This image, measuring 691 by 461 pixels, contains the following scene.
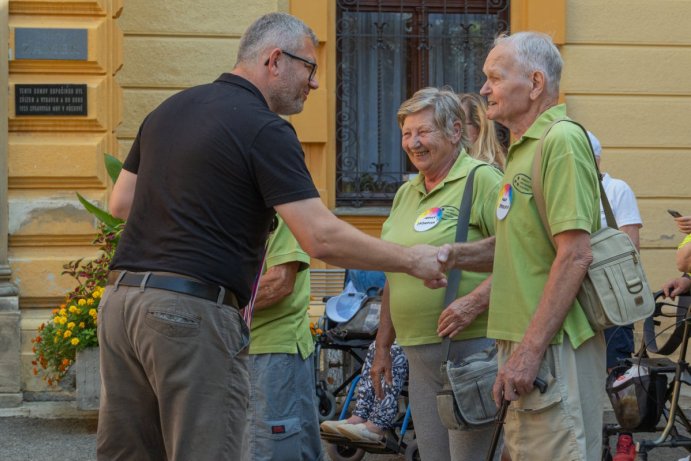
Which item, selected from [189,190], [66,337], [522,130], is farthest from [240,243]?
[66,337]

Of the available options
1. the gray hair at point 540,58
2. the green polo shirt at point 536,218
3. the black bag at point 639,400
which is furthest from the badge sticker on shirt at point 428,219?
the black bag at point 639,400

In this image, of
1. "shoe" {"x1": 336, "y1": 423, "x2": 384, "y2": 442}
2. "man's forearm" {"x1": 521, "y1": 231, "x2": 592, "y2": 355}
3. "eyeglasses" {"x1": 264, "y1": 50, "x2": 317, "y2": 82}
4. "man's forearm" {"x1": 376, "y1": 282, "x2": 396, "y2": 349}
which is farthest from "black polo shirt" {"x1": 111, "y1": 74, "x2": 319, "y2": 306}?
"shoe" {"x1": 336, "y1": 423, "x2": 384, "y2": 442}

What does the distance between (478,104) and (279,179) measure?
6.16ft

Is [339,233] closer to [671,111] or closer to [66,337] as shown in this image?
[66,337]

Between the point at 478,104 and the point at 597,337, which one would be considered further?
the point at 478,104

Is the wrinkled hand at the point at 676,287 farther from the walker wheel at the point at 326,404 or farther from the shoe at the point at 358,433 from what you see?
the walker wheel at the point at 326,404

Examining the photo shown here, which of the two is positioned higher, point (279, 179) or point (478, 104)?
point (478, 104)

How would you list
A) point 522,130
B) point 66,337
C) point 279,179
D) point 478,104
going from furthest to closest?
point 66,337, point 478,104, point 522,130, point 279,179

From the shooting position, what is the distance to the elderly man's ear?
3791 mm

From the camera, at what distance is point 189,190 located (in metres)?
3.48

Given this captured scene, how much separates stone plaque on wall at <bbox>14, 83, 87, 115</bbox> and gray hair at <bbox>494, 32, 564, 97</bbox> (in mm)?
5203

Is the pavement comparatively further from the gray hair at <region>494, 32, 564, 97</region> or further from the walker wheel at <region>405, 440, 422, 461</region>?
the gray hair at <region>494, 32, 564, 97</region>

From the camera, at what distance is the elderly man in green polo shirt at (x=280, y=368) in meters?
4.76

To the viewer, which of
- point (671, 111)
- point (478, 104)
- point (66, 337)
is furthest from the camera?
point (671, 111)
